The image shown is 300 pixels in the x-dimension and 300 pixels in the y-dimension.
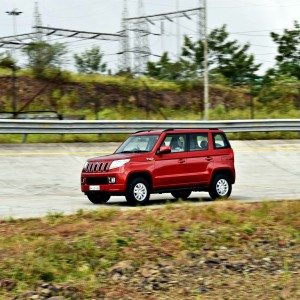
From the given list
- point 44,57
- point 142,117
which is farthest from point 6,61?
point 142,117

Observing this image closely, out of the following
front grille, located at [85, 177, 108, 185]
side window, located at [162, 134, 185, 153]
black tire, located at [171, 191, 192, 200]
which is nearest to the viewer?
front grille, located at [85, 177, 108, 185]

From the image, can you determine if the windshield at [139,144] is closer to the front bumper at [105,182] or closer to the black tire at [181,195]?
the front bumper at [105,182]

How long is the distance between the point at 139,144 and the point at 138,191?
125 centimetres

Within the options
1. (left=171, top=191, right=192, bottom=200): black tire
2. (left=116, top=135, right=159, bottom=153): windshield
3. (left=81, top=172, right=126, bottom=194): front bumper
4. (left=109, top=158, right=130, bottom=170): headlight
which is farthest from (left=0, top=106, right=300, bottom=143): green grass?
(left=109, top=158, right=130, bottom=170): headlight

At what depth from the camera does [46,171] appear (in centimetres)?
2409

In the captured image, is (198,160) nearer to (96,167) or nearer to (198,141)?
(198,141)

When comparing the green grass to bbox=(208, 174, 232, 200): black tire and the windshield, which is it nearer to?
the windshield

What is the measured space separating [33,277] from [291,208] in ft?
21.0

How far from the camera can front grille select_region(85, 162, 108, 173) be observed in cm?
1772

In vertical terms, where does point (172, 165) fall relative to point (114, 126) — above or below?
below

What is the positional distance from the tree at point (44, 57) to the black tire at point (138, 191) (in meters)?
25.7

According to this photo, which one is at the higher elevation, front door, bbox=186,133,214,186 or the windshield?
the windshield

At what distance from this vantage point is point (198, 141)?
18.8 m

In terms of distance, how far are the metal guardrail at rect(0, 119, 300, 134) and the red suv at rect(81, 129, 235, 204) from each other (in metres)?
9.82
